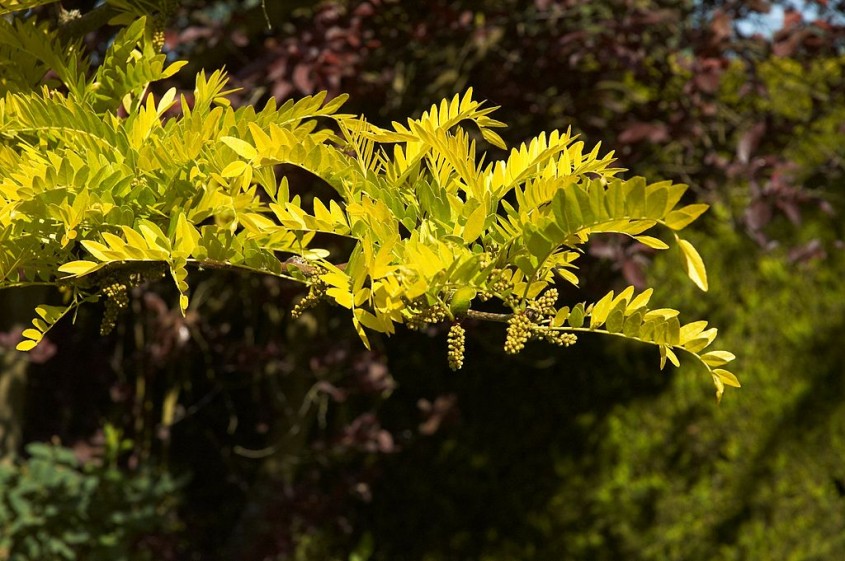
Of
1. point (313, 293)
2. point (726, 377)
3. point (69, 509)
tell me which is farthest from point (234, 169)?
point (69, 509)

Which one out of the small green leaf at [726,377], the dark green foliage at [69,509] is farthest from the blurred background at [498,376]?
the small green leaf at [726,377]

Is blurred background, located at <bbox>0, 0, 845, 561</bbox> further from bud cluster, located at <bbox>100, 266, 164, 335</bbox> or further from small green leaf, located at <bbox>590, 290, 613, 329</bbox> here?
small green leaf, located at <bbox>590, 290, 613, 329</bbox>

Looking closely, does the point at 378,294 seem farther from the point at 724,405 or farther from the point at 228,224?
the point at 724,405

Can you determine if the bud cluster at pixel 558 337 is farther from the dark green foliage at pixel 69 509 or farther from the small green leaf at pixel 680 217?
the dark green foliage at pixel 69 509

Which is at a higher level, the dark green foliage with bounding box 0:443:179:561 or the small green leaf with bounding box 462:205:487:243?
the small green leaf with bounding box 462:205:487:243

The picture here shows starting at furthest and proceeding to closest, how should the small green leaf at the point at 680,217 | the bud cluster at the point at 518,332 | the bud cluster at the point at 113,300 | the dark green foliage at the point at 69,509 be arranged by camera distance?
the dark green foliage at the point at 69,509
the bud cluster at the point at 113,300
the bud cluster at the point at 518,332
the small green leaf at the point at 680,217

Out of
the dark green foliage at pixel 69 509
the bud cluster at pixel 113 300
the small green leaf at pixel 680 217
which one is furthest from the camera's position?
the dark green foliage at pixel 69 509

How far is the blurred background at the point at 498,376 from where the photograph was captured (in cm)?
334

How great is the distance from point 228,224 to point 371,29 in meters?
2.49

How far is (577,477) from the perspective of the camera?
4777mm

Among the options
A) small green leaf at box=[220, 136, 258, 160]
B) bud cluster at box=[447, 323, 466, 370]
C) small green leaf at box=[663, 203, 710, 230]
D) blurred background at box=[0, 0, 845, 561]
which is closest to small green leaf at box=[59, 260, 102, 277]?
small green leaf at box=[220, 136, 258, 160]

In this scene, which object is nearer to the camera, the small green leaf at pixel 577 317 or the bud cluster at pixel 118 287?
the small green leaf at pixel 577 317

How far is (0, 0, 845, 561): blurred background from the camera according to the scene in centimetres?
334

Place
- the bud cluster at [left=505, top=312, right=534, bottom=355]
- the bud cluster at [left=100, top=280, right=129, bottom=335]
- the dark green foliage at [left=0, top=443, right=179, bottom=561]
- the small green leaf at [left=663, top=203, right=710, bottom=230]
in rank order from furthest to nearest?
1. the dark green foliage at [left=0, top=443, right=179, bottom=561]
2. the bud cluster at [left=100, top=280, right=129, bottom=335]
3. the bud cluster at [left=505, top=312, right=534, bottom=355]
4. the small green leaf at [left=663, top=203, right=710, bottom=230]
